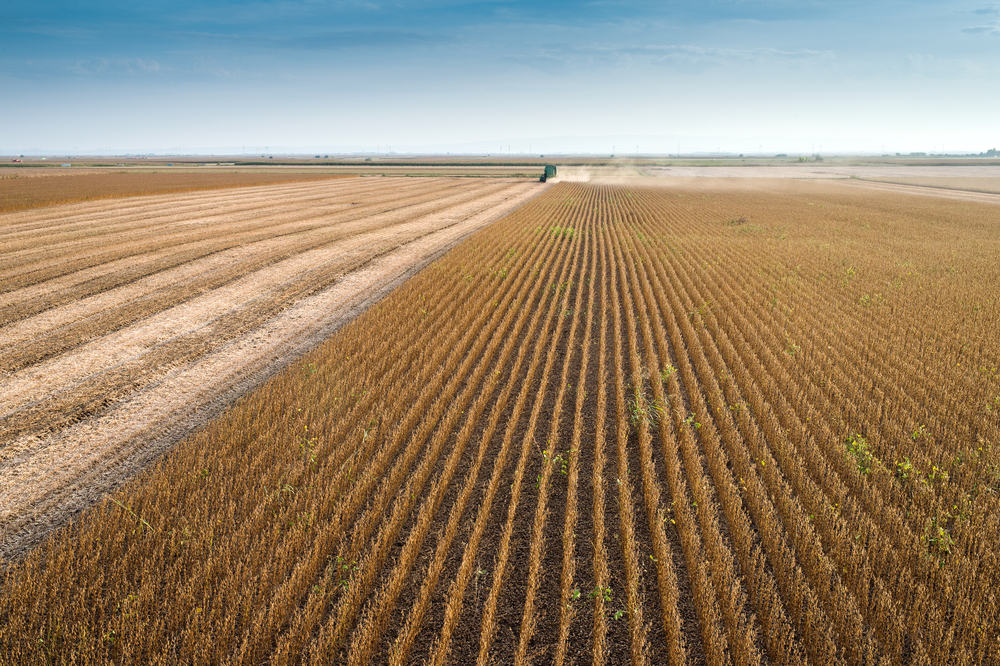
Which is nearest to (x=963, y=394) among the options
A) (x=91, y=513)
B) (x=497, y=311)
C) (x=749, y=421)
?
(x=749, y=421)

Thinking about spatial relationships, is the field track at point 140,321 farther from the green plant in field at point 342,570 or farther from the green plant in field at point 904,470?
the green plant in field at point 904,470

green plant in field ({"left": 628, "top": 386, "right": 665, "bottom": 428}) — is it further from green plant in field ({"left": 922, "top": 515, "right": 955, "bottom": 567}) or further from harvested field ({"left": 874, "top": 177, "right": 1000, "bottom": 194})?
harvested field ({"left": 874, "top": 177, "right": 1000, "bottom": 194})

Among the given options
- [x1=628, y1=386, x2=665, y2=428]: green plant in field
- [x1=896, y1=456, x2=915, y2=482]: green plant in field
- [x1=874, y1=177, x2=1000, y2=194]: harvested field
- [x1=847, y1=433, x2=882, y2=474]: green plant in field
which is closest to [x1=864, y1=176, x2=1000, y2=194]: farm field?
[x1=874, y1=177, x2=1000, y2=194]: harvested field

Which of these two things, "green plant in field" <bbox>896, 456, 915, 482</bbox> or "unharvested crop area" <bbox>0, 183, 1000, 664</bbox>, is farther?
"green plant in field" <bbox>896, 456, 915, 482</bbox>

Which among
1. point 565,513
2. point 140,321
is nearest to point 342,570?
point 565,513

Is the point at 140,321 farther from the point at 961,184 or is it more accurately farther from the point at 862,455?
the point at 961,184
